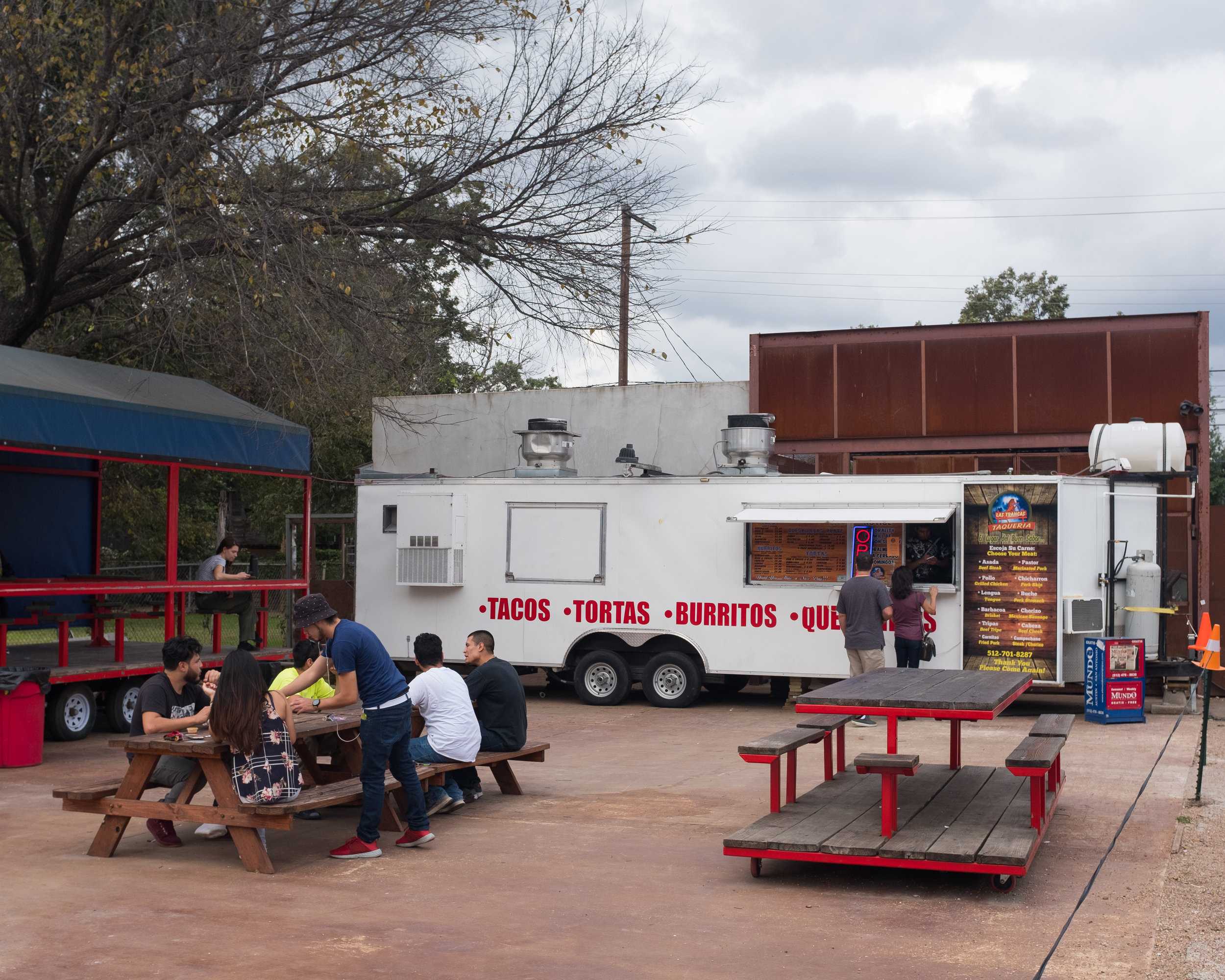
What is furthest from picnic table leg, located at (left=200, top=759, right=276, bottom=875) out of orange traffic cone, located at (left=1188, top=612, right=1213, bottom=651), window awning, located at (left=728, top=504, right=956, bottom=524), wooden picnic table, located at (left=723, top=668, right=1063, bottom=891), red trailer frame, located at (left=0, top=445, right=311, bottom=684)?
window awning, located at (left=728, top=504, right=956, bottom=524)

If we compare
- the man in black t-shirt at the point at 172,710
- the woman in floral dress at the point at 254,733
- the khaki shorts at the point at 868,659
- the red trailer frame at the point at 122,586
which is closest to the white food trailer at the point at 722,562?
the khaki shorts at the point at 868,659

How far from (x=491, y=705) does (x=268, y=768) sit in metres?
2.38

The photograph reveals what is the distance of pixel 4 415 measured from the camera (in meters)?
11.5

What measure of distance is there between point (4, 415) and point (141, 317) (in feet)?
12.2

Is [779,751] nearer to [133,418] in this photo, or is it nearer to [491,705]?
[491,705]

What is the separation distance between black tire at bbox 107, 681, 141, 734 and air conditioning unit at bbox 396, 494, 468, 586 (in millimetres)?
4240

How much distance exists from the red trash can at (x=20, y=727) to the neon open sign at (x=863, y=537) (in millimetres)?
8859

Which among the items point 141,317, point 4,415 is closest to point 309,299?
point 141,317

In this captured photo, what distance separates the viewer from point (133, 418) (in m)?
13.1

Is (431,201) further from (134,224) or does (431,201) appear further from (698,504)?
(698,504)

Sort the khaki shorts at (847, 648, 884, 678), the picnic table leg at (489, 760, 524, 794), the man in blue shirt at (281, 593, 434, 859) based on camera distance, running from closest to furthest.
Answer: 1. the man in blue shirt at (281, 593, 434, 859)
2. the picnic table leg at (489, 760, 524, 794)
3. the khaki shorts at (847, 648, 884, 678)

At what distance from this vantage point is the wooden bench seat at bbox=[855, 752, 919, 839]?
7164mm

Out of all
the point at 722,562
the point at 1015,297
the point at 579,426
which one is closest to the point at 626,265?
the point at 722,562

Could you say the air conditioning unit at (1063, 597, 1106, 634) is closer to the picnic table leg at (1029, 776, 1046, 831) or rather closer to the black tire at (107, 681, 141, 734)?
the picnic table leg at (1029, 776, 1046, 831)
